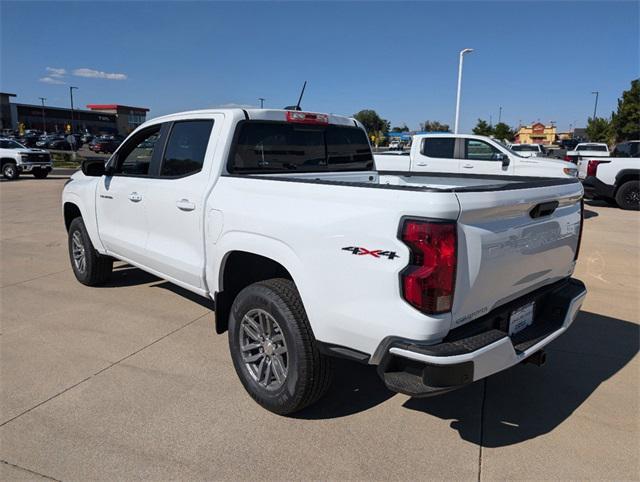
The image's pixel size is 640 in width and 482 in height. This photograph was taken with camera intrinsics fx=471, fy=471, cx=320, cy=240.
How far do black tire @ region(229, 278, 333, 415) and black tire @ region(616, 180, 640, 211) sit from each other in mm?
12662

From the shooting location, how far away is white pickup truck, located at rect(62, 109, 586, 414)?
86.4 inches

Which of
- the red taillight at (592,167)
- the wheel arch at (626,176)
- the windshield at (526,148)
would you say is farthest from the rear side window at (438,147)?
the windshield at (526,148)

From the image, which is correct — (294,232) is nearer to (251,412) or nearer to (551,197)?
(251,412)

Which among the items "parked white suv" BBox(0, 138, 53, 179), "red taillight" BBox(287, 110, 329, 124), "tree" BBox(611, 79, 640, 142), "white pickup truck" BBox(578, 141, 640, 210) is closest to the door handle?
"red taillight" BBox(287, 110, 329, 124)

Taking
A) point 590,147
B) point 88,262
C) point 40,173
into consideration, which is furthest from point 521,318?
point 590,147

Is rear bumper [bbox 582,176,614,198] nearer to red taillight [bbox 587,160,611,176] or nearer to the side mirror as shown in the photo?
red taillight [bbox 587,160,611,176]

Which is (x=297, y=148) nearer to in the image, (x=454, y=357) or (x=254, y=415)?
(x=254, y=415)

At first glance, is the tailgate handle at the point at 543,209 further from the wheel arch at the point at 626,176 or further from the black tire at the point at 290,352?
the wheel arch at the point at 626,176

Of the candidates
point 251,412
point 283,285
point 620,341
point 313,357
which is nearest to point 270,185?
point 283,285

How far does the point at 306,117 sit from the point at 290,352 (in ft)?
6.92

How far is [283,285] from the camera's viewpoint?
2861mm

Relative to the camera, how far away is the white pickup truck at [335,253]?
2.20m

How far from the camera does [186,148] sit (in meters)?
3.79

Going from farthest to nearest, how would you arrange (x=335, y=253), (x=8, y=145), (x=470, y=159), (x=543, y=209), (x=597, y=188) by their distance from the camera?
(x=8, y=145) → (x=597, y=188) → (x=470, y=159) → (x=543, y=209) → (x=335, y=253)
